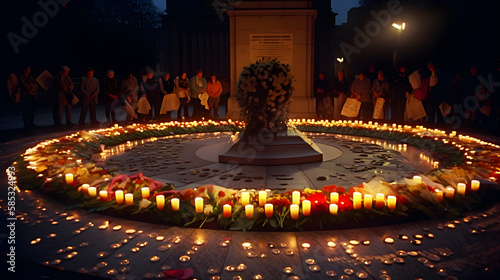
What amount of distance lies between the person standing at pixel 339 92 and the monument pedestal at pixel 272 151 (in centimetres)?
639

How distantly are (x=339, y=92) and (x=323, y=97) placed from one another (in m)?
0.54

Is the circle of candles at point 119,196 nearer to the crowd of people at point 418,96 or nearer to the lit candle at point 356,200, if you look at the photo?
the lit candle at point 356,200

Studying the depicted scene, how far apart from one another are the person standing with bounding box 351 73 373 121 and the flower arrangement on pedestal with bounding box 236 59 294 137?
6053 mm

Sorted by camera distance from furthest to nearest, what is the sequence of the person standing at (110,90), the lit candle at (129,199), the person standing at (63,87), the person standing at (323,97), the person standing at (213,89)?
the person standing at (213,89), the person standing at (323,97), the person standing at (110,90), the person standing at (63,87), the lit candle at (129,199)

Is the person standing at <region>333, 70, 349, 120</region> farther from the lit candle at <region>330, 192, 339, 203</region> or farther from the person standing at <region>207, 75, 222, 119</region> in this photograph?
the lit candle at <region>330, 192, 339, 203</region>

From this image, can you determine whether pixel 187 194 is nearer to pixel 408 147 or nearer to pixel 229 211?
pixel 229 211

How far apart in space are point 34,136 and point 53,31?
53.1 feet

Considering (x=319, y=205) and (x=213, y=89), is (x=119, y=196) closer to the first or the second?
(x=319, y=205)

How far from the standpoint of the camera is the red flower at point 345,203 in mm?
4141

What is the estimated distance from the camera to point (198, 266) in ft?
10.6

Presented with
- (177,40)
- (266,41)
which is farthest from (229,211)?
(177,40)

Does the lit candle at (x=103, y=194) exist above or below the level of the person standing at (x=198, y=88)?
below

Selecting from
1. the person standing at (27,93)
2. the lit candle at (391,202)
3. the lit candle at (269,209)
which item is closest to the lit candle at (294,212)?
the lit candle at (269,209)

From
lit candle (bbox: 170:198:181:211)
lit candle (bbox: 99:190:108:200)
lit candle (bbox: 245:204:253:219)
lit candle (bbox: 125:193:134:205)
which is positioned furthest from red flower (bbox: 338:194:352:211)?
lit candle (bbox: 99:190:108:200)
